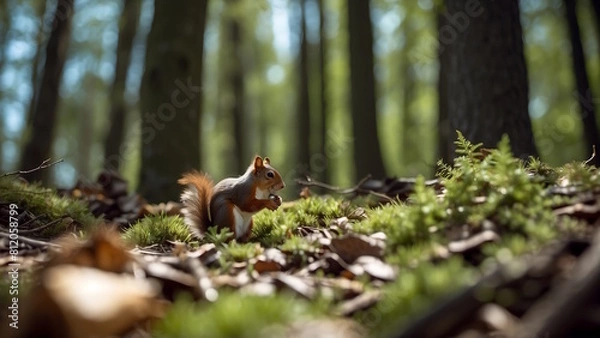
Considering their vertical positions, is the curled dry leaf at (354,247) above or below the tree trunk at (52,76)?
below

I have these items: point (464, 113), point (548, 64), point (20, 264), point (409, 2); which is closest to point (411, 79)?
point (548, 64)

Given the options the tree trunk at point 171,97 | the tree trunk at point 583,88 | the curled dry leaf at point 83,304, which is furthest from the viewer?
the tree trunk at point 583,88

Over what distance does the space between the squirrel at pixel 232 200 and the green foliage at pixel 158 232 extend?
8cm

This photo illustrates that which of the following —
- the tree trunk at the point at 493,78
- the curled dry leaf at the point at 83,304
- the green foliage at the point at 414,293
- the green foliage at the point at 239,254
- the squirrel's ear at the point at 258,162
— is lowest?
the green foliage at the point at 239,254

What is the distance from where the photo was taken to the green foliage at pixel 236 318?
142cm

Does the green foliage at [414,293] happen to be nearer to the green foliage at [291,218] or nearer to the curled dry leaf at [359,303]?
the curled dry leaf at [359,303]

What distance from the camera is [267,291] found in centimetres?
193

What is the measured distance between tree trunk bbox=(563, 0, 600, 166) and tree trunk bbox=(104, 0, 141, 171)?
8.41 meters

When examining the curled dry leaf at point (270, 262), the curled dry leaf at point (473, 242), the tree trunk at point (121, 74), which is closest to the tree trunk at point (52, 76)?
the tree trunk at point (121, 74)

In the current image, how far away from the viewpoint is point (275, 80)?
24672 millimetres

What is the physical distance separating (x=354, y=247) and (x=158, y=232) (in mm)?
1318

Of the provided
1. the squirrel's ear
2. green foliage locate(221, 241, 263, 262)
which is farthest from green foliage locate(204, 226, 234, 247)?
the squirrel's ear

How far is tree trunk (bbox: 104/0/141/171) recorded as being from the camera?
11.3m

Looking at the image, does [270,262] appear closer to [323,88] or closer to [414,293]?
[414,293]
